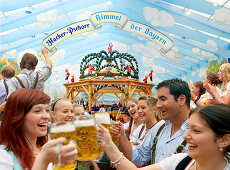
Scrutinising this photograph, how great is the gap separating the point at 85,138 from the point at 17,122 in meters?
0.62

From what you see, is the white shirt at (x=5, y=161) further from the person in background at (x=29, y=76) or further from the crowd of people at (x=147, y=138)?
the person in background at (x=29, y=76)

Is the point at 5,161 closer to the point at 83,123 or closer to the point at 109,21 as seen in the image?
the point at 83,123

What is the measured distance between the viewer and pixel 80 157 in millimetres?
981

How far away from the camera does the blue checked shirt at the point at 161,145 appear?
5.58 feet

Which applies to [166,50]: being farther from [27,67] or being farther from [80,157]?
[80,157]

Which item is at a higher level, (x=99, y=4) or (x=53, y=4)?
(x=99, y=4)

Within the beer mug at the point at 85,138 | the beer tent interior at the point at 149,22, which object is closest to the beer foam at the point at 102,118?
the beer mug at the point at 85,138

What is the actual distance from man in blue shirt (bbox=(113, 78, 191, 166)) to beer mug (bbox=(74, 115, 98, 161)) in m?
0.74

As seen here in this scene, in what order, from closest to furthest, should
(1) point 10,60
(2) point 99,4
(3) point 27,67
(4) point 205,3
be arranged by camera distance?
(3) point 27,67, (4) point 205,3, (1) point 10,60, (2) point 99,4

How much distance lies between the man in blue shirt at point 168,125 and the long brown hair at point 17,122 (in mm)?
726

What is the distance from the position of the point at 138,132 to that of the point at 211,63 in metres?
7.89

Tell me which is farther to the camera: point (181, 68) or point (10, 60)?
point (181, 68)

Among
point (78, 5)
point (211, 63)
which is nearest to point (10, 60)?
point (78, 5)

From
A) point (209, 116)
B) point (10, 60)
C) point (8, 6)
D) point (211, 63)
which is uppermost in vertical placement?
point (8, 6)
